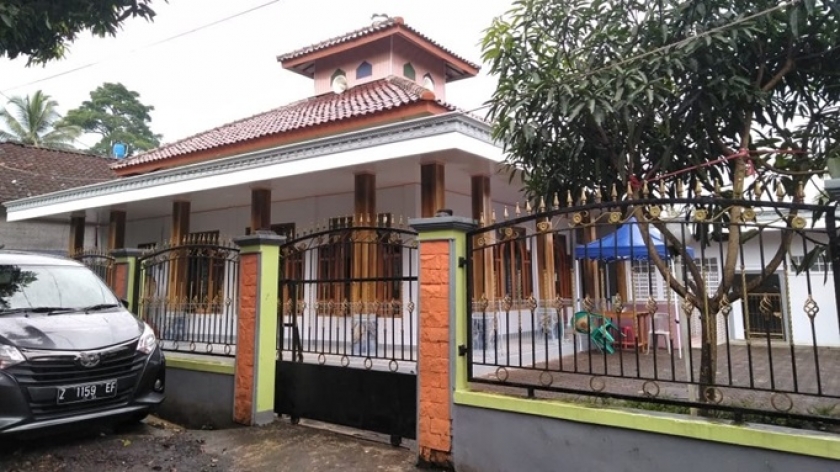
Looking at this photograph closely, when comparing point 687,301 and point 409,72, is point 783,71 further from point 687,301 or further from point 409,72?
point 409,72

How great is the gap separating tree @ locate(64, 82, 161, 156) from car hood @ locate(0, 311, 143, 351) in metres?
33.4

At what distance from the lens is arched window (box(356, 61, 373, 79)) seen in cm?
1167

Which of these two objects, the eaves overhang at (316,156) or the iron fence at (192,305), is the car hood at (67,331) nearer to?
the iron fence at (192,305)

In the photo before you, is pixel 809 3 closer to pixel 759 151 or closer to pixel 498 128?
pixel 759 151

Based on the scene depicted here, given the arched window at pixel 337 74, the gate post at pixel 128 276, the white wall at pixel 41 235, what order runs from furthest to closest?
the white wall at pixel 41 235
the arched window at pixel 337 74
the gate post at pixel 128 276

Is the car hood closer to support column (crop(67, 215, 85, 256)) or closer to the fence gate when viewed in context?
the fence gate

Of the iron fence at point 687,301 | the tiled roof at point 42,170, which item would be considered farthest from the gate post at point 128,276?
the tiled roof at point 42,170

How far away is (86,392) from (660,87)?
514 cm

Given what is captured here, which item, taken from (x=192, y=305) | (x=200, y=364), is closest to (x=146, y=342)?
(x=200, y=364)

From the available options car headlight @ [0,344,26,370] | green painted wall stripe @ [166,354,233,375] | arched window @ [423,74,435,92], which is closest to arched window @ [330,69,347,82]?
arched window @ [423,74,435,92]

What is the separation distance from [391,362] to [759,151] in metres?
3.41

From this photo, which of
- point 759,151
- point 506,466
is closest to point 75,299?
point 506,466

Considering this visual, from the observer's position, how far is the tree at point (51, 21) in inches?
202

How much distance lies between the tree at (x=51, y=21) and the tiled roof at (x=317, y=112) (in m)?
3.21
